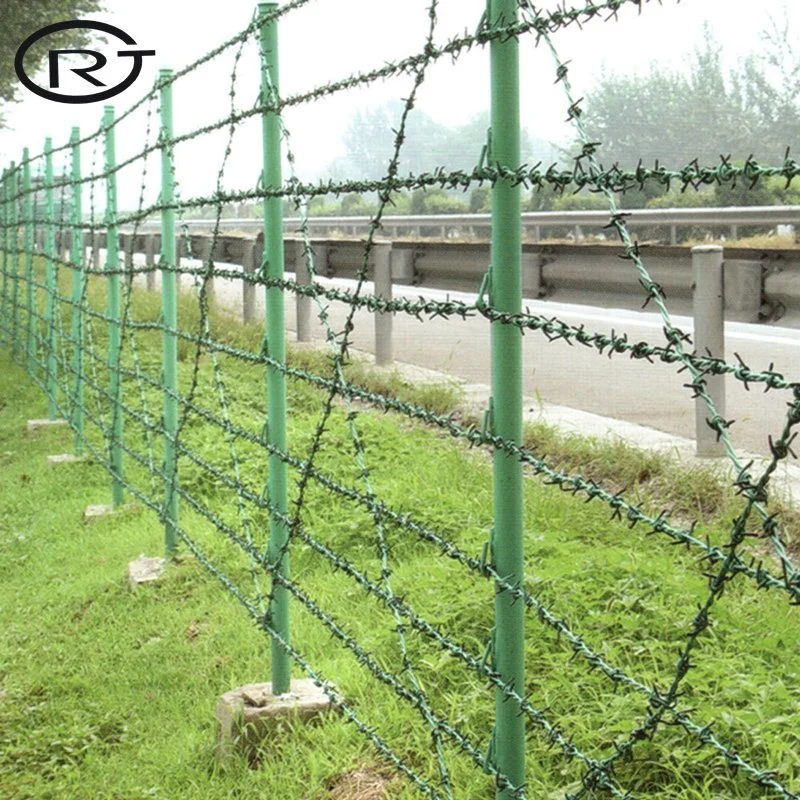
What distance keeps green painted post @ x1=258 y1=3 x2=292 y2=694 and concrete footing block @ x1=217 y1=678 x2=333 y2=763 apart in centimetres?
8

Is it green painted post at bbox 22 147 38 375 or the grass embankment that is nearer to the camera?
the grass embankment

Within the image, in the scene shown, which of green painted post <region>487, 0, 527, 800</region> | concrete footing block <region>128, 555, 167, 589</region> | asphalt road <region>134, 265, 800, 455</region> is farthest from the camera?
asphalt road <region>134, 265, 800, 455</region>

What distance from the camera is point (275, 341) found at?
4504mm

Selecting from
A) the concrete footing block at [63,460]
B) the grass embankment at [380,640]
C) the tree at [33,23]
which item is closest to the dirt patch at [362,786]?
the grass embankment at [380,640]

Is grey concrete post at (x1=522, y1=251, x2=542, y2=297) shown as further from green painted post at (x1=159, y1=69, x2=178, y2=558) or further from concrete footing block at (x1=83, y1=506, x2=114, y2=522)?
concrete footing block at (x1=83, y1=506, x2=114, y2=522)

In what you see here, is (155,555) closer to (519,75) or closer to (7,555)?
(7,555)

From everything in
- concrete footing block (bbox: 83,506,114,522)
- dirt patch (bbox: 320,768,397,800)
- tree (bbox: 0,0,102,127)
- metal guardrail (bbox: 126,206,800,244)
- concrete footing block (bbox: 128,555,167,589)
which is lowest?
concrete footing block (bbox: 83,506,114,522)

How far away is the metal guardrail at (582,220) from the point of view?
1817 centimetres

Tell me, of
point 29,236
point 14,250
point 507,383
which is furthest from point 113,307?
point 14,250

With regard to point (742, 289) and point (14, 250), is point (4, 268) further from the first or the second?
point (742, 289)

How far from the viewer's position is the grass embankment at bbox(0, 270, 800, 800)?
369 cm

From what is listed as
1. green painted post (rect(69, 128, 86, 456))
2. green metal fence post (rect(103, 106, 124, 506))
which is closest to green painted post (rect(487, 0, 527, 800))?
green metal fence post (rect(103, 106, 124, 506))

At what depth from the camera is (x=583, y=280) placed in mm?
7883

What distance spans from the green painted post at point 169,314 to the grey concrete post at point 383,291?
161 inches
